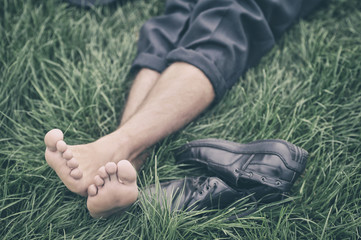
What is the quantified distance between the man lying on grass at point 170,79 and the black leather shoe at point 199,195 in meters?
0.17

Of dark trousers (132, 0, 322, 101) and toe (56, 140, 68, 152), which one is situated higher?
dark trousers (132, 0, 322, 101)

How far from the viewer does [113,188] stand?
3.65ft

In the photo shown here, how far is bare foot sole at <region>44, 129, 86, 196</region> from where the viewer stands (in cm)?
110

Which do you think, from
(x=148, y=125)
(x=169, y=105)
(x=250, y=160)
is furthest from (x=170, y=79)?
(x=250, y=160)

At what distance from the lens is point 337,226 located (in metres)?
1.27

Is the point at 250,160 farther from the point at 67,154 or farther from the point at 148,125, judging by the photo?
the point at 67,154

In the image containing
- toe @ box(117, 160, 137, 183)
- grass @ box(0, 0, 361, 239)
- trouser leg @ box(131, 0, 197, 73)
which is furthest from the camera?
trouser leg @ box(131, 0, 197, 73)

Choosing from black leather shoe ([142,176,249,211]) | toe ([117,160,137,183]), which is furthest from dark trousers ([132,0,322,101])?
toe ([117,160,137,183])

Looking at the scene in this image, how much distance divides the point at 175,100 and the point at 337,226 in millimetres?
833

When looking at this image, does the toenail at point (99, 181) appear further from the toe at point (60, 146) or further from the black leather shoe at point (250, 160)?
the black leather shoe at point (250, 160)

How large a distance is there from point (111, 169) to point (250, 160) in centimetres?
62

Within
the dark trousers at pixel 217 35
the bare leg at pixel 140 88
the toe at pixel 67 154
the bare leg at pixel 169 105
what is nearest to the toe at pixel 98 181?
the toe at pixel 67 154

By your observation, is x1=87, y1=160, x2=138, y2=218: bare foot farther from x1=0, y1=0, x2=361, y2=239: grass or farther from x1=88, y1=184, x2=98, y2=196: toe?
x1=0, y1=0, x2=361, y2=239: grass

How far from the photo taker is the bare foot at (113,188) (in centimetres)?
109
